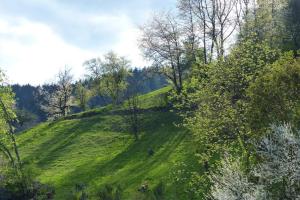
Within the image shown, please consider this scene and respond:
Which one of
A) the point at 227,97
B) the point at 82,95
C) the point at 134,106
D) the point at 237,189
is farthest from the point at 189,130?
the point at 82,95

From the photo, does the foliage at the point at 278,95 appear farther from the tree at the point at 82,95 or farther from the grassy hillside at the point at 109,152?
the tree at the point at 82,95

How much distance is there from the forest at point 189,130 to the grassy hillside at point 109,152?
0.16 m

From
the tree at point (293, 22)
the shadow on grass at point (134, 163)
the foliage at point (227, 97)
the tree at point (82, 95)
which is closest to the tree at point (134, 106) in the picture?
the shadow on grass at point (134, 163)

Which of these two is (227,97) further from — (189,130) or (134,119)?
(134,119)

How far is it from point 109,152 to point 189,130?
10.6 m

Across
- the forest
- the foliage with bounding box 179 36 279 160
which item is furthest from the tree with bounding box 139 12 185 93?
the foliage with bounding box 179 36 279 160

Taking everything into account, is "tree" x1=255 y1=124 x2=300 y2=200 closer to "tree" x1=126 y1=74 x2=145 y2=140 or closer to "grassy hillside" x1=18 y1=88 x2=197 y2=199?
"grassy hillside" x1=18 y1=88 x2=197 y2=199

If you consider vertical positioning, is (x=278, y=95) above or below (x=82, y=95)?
below

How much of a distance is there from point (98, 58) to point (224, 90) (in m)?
84.8

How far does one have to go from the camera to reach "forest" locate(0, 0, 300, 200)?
25203 millimetres

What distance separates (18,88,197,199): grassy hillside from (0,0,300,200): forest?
16 centimetres

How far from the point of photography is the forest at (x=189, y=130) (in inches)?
992

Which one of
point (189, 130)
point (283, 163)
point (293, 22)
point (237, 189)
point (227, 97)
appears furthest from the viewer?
point (293, 22)

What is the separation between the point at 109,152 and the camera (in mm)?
57906
